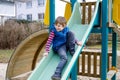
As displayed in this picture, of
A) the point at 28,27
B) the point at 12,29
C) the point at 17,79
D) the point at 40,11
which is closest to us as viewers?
the point at 17,79

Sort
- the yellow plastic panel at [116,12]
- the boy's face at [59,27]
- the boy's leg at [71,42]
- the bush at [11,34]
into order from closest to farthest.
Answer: the boy's face at [59,27] → the boy's leg at [71,42] → the yellow plastic panel at [116,12] → the bush at [11,34]

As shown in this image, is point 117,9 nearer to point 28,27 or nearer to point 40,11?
point 28,27

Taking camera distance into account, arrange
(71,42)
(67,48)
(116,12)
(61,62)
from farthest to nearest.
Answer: (116,12) < (67,48) < (71,42) < (61,62)

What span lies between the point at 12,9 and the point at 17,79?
30.2 metres

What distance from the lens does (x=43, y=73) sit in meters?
4.69

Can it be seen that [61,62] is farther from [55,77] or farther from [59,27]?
[59,27]

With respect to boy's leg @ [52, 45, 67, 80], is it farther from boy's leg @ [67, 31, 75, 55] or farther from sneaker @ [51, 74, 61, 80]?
boy's leg @ [67, 31, 75, 55]

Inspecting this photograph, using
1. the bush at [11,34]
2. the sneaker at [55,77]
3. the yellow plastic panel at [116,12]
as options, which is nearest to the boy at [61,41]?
the sneaker at [55,77]

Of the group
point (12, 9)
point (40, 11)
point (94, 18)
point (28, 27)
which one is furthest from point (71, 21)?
point (40, 11)

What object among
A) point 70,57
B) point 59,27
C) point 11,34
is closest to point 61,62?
point 70,57

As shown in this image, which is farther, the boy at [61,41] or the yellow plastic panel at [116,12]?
the yellow plastic panel at [116,12]

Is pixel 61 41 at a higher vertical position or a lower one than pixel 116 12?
lower

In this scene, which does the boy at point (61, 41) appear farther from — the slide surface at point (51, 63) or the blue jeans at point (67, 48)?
the slide surface at point (51, 63)

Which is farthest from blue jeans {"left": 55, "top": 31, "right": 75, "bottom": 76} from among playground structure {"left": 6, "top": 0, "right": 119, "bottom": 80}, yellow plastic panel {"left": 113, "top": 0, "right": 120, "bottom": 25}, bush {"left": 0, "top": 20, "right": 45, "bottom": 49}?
bush {"left": 0, "top": 20, "right": 45, "bottom": 49}
